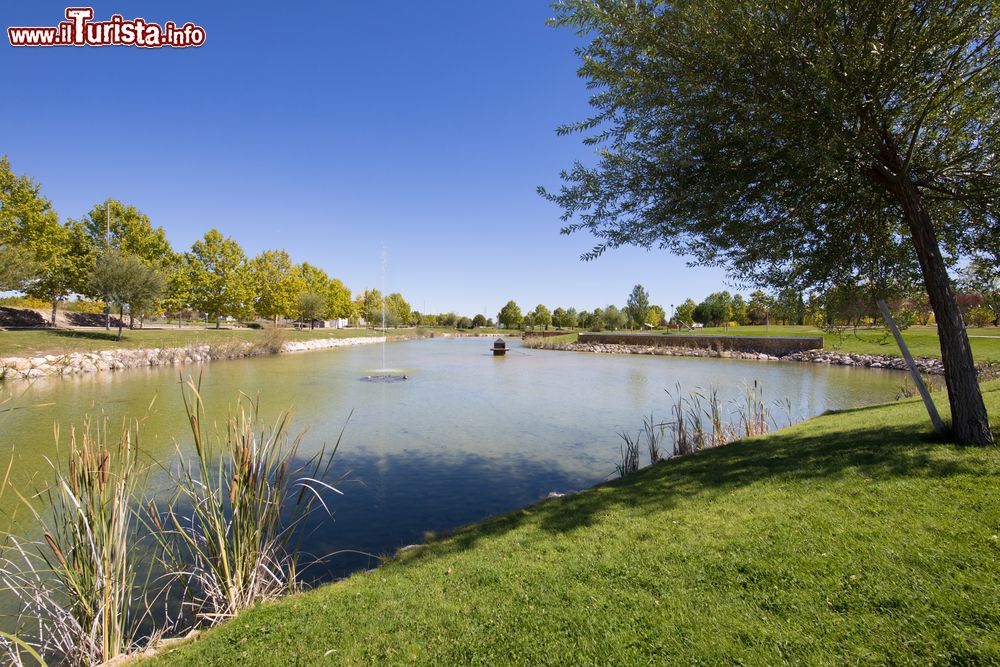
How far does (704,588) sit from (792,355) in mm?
40926

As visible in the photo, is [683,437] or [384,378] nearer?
[683,437]

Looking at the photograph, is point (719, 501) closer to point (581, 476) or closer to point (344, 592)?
point (581, 476)

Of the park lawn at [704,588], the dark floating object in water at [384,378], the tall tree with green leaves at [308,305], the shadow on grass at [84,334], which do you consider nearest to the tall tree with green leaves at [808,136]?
the park lawn at [704,588]

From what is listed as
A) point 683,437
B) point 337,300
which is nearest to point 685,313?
point 337,300

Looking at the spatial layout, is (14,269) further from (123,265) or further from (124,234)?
(124,234)

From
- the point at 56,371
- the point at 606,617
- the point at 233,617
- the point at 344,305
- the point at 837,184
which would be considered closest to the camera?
the point at 606,617

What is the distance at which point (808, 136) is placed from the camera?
4656 millimetres

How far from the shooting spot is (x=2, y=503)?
620 centimetres

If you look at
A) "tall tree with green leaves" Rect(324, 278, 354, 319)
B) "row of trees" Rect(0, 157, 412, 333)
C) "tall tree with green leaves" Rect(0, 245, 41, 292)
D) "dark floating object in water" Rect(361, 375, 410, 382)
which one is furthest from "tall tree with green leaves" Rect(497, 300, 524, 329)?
"tall tree with green leaves" Rect(0, 245, 41, 292)

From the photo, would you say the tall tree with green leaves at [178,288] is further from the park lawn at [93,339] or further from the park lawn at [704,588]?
the park lawn at [704,588]

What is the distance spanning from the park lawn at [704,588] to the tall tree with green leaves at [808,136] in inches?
102

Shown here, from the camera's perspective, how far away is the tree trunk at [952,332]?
5.14 m

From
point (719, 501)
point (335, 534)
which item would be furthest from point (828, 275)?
point (335, 534)

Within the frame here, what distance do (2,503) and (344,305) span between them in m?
75.1
